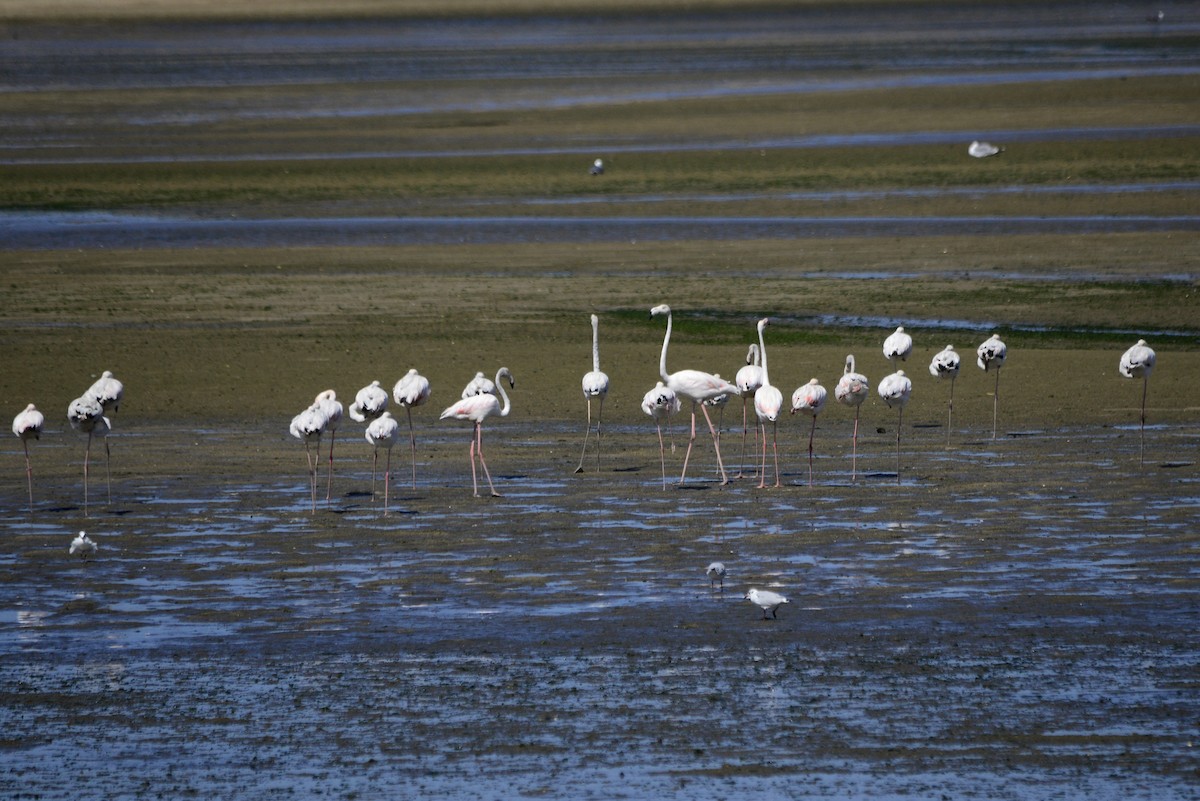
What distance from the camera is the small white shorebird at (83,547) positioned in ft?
41.7

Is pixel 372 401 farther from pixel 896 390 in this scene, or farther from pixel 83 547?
pixel 896 390

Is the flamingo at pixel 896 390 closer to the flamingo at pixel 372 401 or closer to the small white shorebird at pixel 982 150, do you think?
the flamingo at pixel 372 401

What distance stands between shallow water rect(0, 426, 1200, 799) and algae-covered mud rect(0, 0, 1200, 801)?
1.5 inches

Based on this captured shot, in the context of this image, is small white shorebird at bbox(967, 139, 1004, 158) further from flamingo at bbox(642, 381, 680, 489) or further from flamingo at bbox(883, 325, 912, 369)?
flamingo at bbox(642, 381, 680, 489)

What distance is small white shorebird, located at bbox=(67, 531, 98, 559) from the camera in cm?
1270

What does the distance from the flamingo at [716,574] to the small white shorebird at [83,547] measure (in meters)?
4.65

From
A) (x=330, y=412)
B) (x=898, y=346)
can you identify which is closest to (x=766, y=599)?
(x=330, y=412)

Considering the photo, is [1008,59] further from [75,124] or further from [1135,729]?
[1135,729]

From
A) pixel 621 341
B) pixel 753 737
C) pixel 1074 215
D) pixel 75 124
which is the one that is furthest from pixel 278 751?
pixel 75 124

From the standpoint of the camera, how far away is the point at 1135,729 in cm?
890

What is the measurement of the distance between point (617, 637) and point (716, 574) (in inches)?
49.7

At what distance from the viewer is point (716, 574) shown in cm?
1169

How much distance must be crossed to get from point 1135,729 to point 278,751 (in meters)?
4.46

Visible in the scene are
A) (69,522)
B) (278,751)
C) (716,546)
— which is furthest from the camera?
(69,522)
